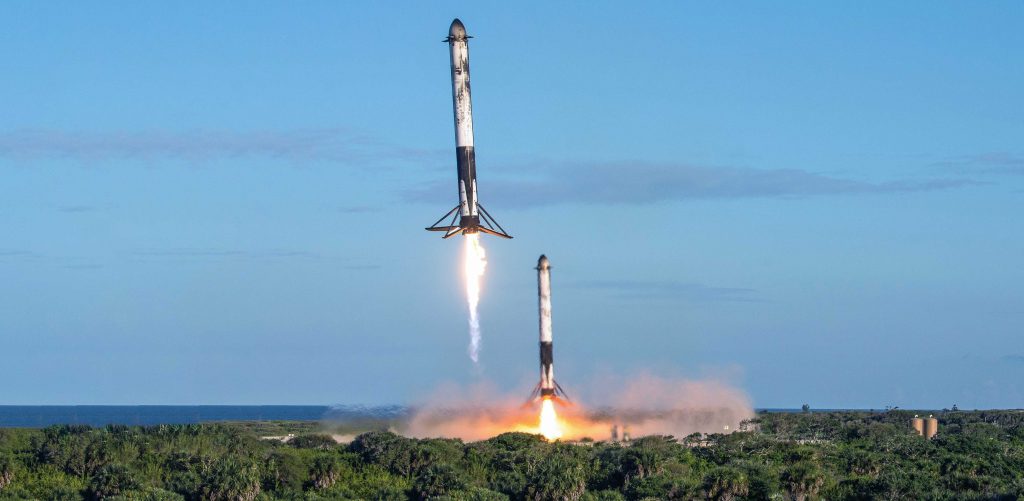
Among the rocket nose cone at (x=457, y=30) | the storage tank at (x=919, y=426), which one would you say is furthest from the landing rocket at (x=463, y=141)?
the storage tank at (x=919, y=426)

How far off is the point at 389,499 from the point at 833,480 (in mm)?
29594

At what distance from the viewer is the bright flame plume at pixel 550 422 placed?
135500mm

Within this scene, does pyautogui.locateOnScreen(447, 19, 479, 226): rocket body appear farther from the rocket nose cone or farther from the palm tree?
the palm tree

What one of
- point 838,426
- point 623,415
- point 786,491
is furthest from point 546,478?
point 838,426

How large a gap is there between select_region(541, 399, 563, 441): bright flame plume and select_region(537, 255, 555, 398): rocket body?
1383 millimetres

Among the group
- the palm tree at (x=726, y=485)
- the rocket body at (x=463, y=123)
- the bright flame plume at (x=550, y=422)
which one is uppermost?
the rocket body at (x=463, y=123)

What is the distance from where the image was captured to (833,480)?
315ft

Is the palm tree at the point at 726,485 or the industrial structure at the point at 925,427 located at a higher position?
the industrial structure at the point at 925,427

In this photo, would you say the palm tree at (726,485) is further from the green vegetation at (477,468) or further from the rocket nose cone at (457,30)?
the rocket nose cone at (457,30)

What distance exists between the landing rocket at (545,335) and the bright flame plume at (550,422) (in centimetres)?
97

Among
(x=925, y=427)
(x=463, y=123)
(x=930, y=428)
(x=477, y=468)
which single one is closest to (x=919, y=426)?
(x=925, y=427)

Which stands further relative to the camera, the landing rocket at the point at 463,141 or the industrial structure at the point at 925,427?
the industrial structure at the point at 925,427

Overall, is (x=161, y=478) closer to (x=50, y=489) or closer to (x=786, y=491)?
(x=50, y=489)

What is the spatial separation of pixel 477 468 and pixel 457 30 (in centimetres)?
3082
